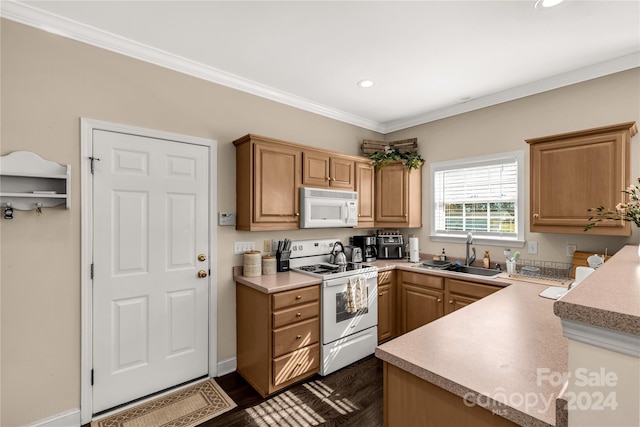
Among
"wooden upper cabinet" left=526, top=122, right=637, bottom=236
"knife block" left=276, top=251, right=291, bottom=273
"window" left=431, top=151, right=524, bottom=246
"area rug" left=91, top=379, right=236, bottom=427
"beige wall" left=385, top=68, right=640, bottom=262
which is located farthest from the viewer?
"window" left=431, top=151, right=524, bottom=246

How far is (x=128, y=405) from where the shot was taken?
91.4 inches

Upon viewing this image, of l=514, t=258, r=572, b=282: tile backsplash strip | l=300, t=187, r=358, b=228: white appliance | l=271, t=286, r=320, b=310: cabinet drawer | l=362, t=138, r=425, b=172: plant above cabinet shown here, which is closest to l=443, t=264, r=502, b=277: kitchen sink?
l=514, t=258, r=572, b=282: tile backsplash strip

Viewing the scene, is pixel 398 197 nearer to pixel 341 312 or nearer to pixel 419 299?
pixel 419 299

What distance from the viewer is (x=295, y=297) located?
260 centimetres

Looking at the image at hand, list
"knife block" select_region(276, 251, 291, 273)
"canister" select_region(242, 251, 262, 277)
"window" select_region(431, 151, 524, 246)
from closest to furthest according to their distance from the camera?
"canister" select_region(242, 251, 262, 277)
"knife block" select_region(276, 251, 291, 273)
"window" select_region(431, 151, 524, 246)

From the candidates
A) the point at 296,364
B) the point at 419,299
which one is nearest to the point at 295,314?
the point at 296,364

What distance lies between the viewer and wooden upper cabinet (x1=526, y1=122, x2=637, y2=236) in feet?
7.63

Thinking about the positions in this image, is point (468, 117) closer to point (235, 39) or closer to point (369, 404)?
point (235, 39)

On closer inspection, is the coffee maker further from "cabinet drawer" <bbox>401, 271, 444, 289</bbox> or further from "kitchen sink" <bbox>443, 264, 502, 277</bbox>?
"kitchen sink" <bbox>443, 264, 502, 277</bbox>

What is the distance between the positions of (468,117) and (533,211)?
4.48 feet

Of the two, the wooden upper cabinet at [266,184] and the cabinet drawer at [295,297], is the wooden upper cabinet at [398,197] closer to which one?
the wooden upper cabinet at [266,184]

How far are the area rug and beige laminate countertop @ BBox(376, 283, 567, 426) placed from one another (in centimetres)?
173

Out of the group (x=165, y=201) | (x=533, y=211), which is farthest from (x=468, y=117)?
(x=165, y=201)

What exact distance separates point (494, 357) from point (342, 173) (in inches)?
101
